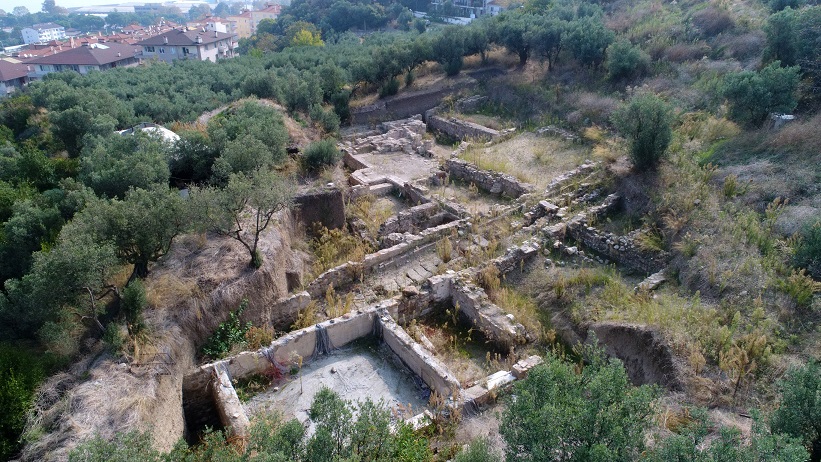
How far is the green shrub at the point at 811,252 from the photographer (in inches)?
388

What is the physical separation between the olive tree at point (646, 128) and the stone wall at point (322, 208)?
29.3ft

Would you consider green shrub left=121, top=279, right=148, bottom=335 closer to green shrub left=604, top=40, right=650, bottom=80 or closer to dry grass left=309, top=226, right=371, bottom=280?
dry grass left=309, top=226, right=371, bottom=280

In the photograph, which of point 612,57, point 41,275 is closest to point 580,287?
point 41,275

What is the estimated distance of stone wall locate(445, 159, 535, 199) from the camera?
16.5 meters

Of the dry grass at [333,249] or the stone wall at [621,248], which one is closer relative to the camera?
the stone wall at [621,248]

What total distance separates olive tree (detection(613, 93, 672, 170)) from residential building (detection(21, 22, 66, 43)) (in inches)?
6031

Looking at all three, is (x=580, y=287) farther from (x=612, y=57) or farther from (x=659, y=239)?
(x=612, y=57)

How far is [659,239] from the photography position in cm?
1259

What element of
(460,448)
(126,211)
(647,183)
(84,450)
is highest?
(126,211)

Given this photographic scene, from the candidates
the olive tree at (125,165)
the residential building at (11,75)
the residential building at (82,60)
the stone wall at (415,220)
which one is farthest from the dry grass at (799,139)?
the residential building at (11,75)

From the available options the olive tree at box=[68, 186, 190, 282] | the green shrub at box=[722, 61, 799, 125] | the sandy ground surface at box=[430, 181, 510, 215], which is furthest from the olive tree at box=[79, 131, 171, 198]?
the green shrub at box=[722, 61, 799, 125]

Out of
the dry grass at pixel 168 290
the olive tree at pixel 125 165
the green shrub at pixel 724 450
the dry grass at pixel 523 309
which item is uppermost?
the olive tree at pixel 125 165

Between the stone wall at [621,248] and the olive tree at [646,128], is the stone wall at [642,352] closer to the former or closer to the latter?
the stone wall at [621,248]

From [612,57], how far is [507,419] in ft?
67.3
